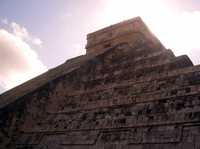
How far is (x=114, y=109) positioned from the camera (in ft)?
15.8

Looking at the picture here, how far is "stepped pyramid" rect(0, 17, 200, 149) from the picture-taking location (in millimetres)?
3926

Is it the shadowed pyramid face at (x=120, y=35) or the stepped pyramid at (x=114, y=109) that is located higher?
the shadowed pyramid face at (x=120, y=35)

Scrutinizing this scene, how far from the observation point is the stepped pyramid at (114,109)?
12.9ft

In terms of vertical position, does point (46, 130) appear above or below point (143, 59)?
below

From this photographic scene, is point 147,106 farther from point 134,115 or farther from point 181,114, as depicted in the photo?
point 181,114

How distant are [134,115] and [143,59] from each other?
70.4 inches

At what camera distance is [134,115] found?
4426 mm

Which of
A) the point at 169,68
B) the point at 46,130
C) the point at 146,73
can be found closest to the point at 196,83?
the point at 169,68

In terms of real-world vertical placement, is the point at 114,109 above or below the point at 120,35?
below

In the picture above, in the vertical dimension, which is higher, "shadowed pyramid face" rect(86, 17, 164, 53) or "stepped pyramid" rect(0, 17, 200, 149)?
"shadowed pyramid face" rect(86, 17, 164, 53)

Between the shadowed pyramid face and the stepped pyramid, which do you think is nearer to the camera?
the stepped pyramid

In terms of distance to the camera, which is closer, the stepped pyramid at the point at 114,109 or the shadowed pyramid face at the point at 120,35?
the stepped pyramid at the point at 114,109

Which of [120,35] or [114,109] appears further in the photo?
[120,35]

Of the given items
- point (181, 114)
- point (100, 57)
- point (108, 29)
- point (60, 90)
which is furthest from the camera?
point (108, 29)
